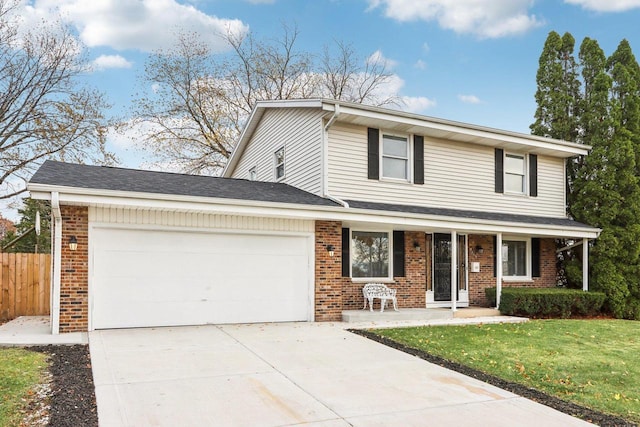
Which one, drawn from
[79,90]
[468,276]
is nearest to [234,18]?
[79,90]

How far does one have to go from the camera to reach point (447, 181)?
13906 millimetres

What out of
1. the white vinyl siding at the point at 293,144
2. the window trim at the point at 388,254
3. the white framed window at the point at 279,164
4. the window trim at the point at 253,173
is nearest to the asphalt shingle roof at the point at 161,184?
the white vinyl siding at the point at 293,144

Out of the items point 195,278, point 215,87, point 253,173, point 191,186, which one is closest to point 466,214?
point 191,186

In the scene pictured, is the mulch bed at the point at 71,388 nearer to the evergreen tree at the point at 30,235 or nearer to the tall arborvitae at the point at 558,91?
the tall arborvitae at the point at 558,91

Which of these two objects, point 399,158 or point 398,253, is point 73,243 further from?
point 399,158

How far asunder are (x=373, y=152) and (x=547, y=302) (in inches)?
240

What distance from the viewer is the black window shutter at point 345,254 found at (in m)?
12.2

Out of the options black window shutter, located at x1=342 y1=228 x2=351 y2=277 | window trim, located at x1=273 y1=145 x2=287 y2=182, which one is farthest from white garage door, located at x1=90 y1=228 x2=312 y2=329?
window trim, located at x1=273 y1=145 x2=287 y2=182

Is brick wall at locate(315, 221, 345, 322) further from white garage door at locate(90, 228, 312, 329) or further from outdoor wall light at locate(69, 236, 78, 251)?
outdoor wall light at locate(69, 236, 78, 251)

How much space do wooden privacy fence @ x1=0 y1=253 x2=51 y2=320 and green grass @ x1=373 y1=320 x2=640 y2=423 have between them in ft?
26.6

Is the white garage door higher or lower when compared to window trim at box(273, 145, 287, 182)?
lower

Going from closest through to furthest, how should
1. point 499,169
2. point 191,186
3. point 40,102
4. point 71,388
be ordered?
point 71,388 < point 191,186 < point 499,169 < point 40,102

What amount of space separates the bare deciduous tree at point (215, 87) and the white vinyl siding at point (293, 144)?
882 cm

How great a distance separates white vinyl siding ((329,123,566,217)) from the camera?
1241 cm
